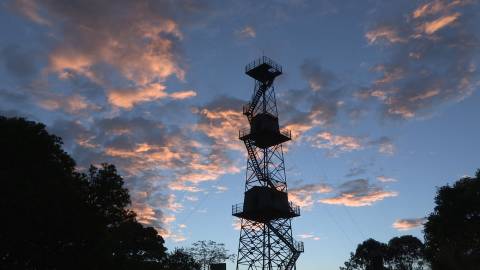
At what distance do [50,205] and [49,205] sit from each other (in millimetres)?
63

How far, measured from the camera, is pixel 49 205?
27.6 m

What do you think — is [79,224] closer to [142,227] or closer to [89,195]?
[89,195]

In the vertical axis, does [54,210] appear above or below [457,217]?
below

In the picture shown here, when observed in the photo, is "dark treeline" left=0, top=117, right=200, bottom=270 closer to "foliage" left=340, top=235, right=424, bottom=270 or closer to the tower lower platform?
the tower lower platform

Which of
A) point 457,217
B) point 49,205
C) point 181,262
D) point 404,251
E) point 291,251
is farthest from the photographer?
point 404,251

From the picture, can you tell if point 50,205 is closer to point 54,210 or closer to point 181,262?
point 54,210

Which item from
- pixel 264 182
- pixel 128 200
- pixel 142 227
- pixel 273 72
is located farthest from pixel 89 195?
pixel 142 227

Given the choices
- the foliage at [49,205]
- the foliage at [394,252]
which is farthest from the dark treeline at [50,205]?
the foliage at [394,252]

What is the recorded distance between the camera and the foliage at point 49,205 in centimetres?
2686

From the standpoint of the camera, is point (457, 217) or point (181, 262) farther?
point (181, 262)

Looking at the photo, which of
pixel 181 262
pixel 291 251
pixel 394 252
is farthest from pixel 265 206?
pixel 394 252

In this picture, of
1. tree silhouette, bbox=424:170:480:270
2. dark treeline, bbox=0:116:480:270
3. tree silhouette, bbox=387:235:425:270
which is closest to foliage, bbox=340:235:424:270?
tree silhouette, bbox=387:235:425:270

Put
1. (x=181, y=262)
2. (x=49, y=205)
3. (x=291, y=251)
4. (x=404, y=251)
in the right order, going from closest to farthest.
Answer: (x=49, y=205) → (x=291, y=251) → (x=181, y=262) → (x=404, y=251)

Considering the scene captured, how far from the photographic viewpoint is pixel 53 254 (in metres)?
28.9
